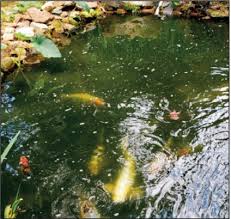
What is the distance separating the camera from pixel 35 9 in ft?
26.0

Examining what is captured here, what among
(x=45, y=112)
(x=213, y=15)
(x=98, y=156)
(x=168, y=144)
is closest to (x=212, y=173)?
(x=168, y=144)

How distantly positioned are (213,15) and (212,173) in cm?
516

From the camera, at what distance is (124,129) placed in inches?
173

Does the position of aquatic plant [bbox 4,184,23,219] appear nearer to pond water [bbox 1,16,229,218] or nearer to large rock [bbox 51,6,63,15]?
pond water [bbox 1,16,229,218]

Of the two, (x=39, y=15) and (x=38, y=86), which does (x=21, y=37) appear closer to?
(x=39, y=15)

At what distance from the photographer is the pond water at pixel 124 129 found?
343cm

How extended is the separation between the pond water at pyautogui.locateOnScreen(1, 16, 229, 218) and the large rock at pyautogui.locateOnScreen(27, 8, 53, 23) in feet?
3.88

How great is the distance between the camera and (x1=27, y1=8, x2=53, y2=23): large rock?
25.1 feet

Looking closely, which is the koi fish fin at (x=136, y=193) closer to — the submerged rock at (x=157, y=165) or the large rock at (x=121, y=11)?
the submerged rock at (x=157, y=165)

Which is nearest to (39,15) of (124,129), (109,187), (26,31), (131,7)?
(26,31)

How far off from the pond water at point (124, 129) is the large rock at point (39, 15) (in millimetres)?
1183

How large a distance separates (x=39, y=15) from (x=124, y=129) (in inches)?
164

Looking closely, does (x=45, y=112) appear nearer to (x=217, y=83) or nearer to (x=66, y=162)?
(x=66, y=162)

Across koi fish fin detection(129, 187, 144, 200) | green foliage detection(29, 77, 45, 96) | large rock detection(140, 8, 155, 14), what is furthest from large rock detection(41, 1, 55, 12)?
koi fish fin detection(129, 187, 144, 200)
